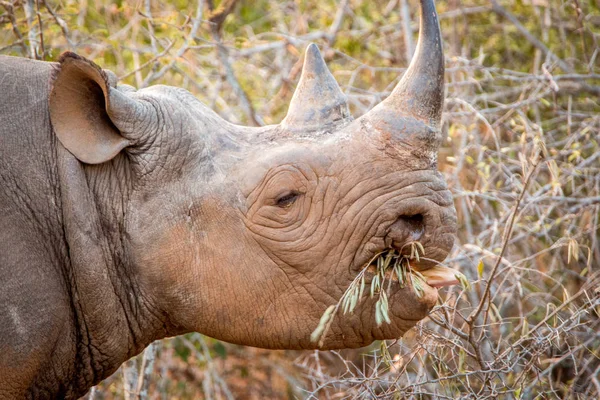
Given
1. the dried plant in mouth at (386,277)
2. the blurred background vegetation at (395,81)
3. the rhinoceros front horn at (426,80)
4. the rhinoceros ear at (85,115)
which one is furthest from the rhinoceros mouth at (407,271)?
the blurred background vegetation at (395,81)

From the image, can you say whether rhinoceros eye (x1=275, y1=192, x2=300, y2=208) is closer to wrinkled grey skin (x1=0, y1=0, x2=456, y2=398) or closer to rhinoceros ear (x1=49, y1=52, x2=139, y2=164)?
wrinkled grey skin (x1=0, y1=0, x2=456, y2=398)

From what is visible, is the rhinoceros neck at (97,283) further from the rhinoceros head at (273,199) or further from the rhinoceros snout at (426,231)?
the rhinoceros snout at (426,231)

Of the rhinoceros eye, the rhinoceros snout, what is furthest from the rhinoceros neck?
the rhinoceros snout

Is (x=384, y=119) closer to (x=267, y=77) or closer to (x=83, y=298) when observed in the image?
(x=83, y=298)

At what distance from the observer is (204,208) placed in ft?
13.5

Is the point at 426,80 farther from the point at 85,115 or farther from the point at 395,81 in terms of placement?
the point at 395,81

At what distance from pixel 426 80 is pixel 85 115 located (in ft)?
5.41

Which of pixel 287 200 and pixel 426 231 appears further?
pixel 287 200

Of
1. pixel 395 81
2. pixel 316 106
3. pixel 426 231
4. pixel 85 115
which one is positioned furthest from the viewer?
pixel 395 81

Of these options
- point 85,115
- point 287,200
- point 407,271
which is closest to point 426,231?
point 407,271

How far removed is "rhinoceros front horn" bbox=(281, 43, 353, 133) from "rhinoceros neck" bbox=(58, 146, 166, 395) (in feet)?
3.11

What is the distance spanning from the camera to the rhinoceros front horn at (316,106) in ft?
13.7

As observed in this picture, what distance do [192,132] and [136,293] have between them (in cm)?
85

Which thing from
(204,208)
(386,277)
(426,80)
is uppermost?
(426,80)
